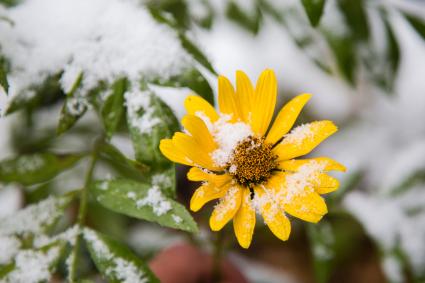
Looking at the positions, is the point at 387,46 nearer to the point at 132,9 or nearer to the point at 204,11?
the point at 204,11

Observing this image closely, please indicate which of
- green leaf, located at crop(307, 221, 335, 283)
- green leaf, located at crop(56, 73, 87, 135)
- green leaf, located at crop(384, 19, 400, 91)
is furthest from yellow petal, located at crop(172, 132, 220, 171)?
green leaf, located at crop(384, 19, 400, 91)

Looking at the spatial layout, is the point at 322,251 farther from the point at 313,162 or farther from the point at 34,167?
the point at 34,167

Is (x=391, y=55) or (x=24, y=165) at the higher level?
(x=391, y=55)

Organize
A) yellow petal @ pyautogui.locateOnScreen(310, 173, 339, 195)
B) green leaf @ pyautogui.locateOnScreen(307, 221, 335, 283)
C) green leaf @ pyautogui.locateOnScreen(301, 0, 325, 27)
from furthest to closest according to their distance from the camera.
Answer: green leaf @ pyautogui.locateOnScreen(307, 221, 335, 283) → green leaf @ pyautogui.locateOnScreen(301, 0, 325, 27) → yellow petal @ pyautogui.locateOnScreen(310, 173, 339, 195)

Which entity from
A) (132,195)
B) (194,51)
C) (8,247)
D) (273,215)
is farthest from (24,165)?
(273,215)

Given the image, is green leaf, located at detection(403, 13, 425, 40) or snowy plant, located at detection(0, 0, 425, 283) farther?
green leaf, located at detection(403, 13, 425, 40)

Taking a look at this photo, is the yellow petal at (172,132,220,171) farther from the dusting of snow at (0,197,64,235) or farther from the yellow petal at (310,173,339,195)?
the dusting of snow at (0,197,64,235)

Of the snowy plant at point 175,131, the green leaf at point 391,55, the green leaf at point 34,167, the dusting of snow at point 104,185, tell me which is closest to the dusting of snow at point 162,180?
the snowy plant at point 175,131
